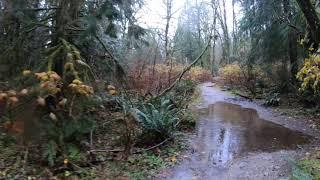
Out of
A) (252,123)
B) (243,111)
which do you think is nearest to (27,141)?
(252,123)

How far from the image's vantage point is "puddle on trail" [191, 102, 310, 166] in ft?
26.1

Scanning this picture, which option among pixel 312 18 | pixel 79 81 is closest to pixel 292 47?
pixel 312 18

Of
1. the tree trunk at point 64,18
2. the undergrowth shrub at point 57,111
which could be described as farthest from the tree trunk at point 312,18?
the undergrowth shrub at point 57,111

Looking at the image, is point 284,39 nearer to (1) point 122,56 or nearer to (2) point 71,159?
(1) point 122,56

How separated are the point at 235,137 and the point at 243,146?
981mm

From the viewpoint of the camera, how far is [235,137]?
9.50 metres

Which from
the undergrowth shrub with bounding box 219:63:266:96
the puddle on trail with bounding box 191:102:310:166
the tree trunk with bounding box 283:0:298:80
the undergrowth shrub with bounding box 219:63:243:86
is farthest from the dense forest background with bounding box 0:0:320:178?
the undergrowth shrub with bounding box 219:63:243:86

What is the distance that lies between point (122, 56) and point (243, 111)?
236 inches

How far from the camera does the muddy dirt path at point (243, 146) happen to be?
22.0 ft

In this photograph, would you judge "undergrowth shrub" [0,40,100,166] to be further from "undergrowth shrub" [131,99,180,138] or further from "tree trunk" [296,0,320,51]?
"tree trunk" [296,0,320,51]

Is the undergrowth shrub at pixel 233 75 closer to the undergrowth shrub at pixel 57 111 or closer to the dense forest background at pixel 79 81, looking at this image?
the dense forest background at pixel 79 81

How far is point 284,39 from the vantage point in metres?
15.6

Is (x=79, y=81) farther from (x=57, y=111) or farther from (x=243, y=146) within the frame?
(x=243, y=146)

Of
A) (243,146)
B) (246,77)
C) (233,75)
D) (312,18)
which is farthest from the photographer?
(233,75)
